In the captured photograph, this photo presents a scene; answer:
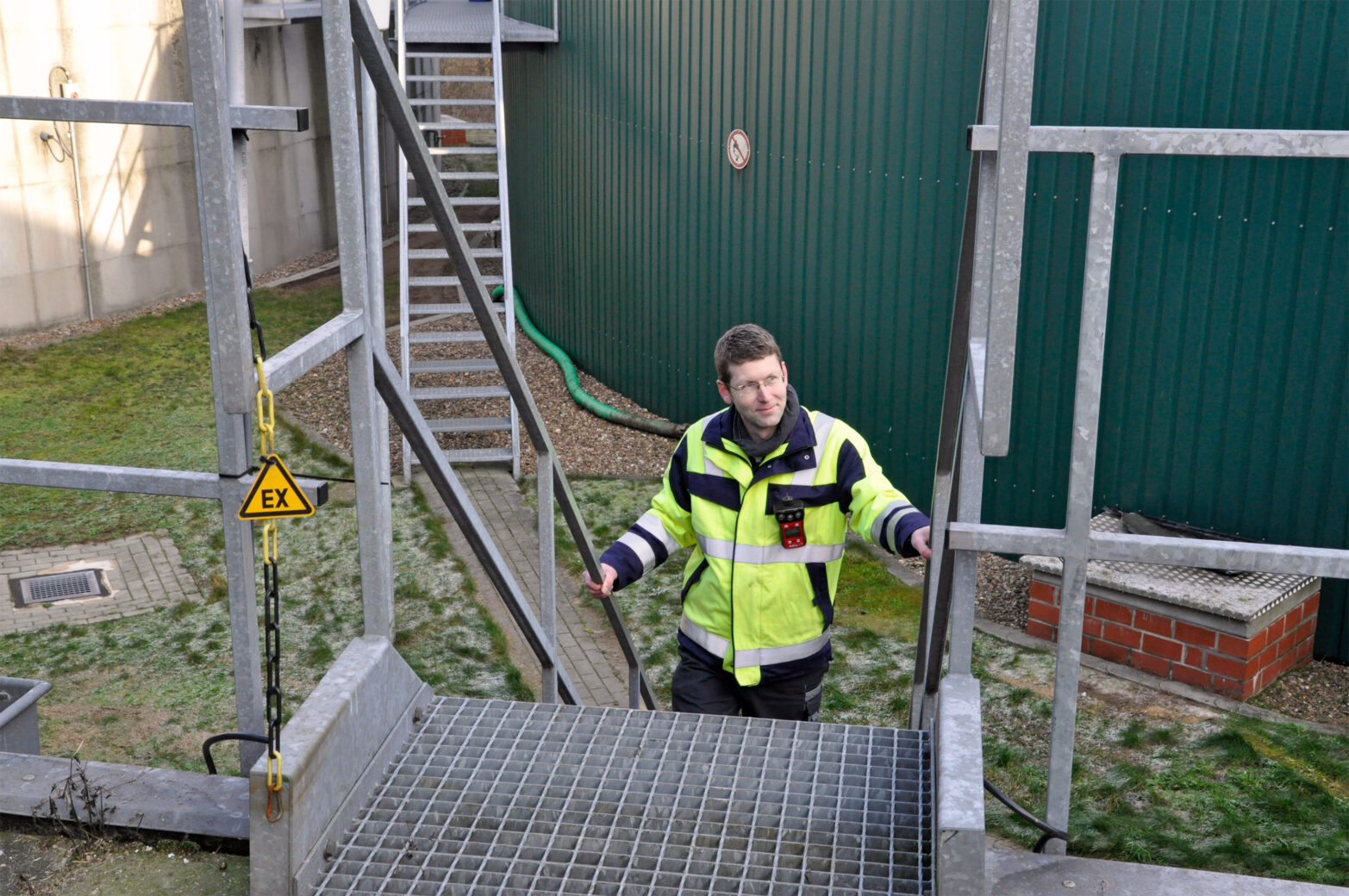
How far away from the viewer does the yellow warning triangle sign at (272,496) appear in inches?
95.2

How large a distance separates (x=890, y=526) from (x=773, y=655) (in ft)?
2.02

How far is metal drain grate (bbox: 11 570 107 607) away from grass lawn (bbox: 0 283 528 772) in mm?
454

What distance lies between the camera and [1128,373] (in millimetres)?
6820

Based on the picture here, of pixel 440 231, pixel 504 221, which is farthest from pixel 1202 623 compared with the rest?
pixel 504 221

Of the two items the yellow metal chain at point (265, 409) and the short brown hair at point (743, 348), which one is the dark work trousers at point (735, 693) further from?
the yellow metal chain at point (265, 409)

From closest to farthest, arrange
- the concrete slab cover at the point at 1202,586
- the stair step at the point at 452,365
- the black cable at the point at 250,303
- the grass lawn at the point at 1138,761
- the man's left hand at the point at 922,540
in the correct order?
the black cable at the point at 250,303 < the man's left hand at the point at 922,540 < the grass lawn at the point at 1138,761 < the concrete slab cover at the point at 1202,586 < the stair step at the point at 452,365

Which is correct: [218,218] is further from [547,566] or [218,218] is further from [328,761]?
[547,566]

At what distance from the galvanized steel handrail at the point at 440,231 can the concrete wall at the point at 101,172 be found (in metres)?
9.87

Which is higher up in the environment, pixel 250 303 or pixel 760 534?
pixel 250 303

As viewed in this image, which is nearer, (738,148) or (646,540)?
(646,540)

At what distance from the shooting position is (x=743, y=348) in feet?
12.6

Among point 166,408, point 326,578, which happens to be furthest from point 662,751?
point 166,408

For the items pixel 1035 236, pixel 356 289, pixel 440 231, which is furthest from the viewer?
pixel 1035 236

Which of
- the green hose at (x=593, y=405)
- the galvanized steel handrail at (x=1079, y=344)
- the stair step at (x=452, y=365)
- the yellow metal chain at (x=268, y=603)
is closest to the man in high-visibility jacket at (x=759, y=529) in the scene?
the galvanized steel handrail at (x=1079, y=344)
